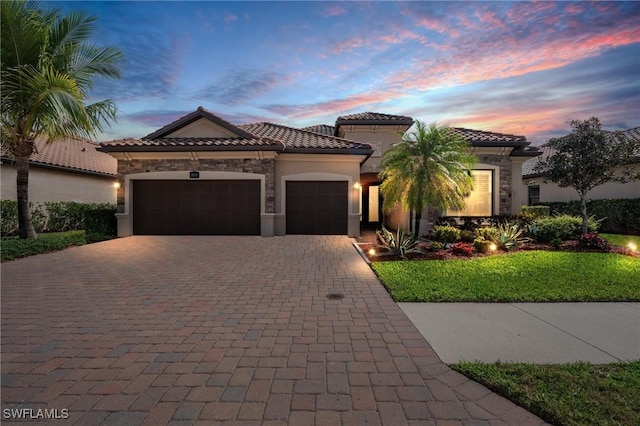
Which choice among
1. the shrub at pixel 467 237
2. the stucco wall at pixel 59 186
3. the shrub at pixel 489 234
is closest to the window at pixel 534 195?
the shrub at pixel 467 237

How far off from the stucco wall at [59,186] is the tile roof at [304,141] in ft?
35.2

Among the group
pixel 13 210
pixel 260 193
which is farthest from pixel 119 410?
pixel 13 210

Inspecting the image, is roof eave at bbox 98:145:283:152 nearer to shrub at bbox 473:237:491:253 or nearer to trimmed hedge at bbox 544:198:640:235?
shrub at bbox 473:237:491:253

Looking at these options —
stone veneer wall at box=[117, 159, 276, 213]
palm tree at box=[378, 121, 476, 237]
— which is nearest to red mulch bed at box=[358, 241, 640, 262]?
palm tree at box=[378, 121, 476, 237]

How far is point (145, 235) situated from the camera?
46.1 feet

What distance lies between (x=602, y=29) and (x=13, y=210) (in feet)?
76.6

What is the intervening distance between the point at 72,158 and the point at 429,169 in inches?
874

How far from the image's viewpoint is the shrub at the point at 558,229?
34.6 ft

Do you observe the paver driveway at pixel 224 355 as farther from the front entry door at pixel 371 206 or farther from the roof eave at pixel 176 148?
the front entry door at pixel 371 206

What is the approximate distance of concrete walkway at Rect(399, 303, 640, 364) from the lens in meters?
3.30

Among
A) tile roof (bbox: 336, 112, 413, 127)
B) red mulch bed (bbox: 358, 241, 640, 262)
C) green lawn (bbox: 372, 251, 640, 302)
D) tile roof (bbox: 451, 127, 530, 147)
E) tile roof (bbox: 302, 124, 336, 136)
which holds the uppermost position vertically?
tile roof (bbox: 302, 124, 336, 136)

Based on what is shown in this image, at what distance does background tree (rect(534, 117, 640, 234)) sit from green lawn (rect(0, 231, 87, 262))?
18380mm

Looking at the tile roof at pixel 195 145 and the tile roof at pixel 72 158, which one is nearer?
the tile roof at pixel 195 145

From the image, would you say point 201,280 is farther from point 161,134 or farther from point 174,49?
point 161,134
